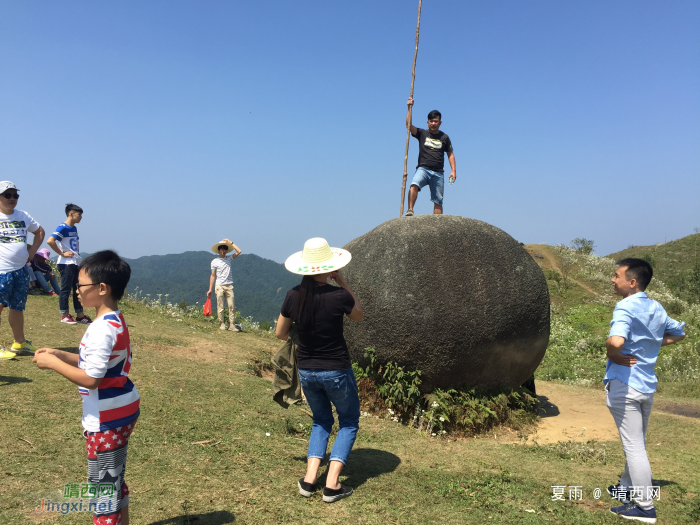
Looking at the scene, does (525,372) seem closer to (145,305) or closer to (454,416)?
(454,416)

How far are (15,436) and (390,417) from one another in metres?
4.01

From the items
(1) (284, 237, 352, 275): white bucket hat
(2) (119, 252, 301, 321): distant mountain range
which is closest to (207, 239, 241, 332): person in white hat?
(1) (284, 237, 352, 275): white bucket hat

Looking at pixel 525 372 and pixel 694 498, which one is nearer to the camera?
pixel 694 498

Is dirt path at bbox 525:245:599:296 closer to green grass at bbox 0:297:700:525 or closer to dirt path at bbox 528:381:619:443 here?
dirt path at bbox 528:381:619:443

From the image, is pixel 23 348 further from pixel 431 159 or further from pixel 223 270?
pixel 431 159

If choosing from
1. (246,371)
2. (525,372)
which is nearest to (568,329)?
(525,372)

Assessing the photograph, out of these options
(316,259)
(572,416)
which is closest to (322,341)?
(316,259)

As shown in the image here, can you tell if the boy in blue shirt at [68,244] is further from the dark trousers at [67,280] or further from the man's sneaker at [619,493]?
the man's sneaker at [619,493]

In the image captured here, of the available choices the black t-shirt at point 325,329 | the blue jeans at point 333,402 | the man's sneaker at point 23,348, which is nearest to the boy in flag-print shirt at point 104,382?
the black t-shirt at point 325,329

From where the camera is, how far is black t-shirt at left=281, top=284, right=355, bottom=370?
3811 mm

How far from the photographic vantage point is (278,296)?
103812 millimetres

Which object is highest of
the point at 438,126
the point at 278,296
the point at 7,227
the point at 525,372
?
the point at 438,126

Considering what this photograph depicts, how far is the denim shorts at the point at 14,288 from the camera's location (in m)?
6.15

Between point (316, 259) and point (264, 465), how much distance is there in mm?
2017
